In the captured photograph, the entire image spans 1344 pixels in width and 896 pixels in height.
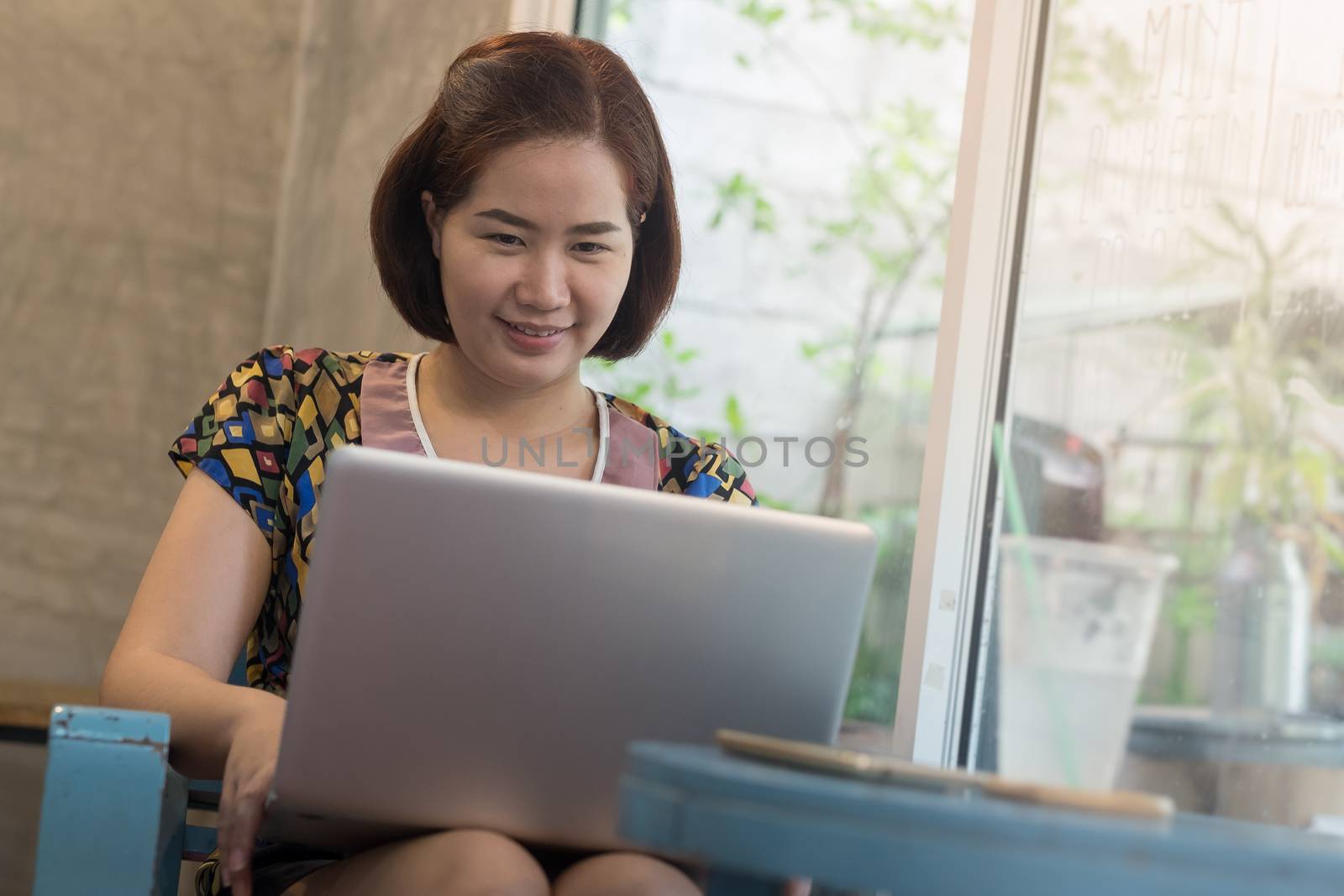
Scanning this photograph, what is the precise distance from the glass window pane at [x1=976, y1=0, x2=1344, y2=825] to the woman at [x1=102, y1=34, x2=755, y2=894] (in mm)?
406

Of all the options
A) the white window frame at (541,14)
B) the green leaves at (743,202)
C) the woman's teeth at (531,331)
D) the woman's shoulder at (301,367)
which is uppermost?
the white window frame at (541,14)

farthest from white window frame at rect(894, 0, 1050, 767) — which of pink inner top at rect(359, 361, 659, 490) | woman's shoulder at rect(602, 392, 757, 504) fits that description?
pink inner top at rect(359, 361, 659, 490)

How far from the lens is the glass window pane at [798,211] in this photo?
2447 millimetres

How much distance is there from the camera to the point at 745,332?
2703mm

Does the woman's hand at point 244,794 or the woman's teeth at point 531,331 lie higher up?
the woman's teeth at point 531,331

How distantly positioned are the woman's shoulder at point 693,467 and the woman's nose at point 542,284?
22cm

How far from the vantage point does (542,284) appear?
4.40 ft

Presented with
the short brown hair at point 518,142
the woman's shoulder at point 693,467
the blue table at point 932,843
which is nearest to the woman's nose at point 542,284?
the short brown hair at point 518,142

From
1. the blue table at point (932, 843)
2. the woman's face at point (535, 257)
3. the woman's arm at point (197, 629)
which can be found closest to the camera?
the blue table at point (932, 843)

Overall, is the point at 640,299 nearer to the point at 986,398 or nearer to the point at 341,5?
the point at 986,398

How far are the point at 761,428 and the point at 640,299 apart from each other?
107cm

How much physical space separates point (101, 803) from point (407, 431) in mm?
568

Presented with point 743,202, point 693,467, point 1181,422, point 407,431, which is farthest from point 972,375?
point 743,202

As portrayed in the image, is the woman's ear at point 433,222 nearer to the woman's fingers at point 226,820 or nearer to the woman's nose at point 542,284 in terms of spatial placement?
the woman's nose at point 542,284
